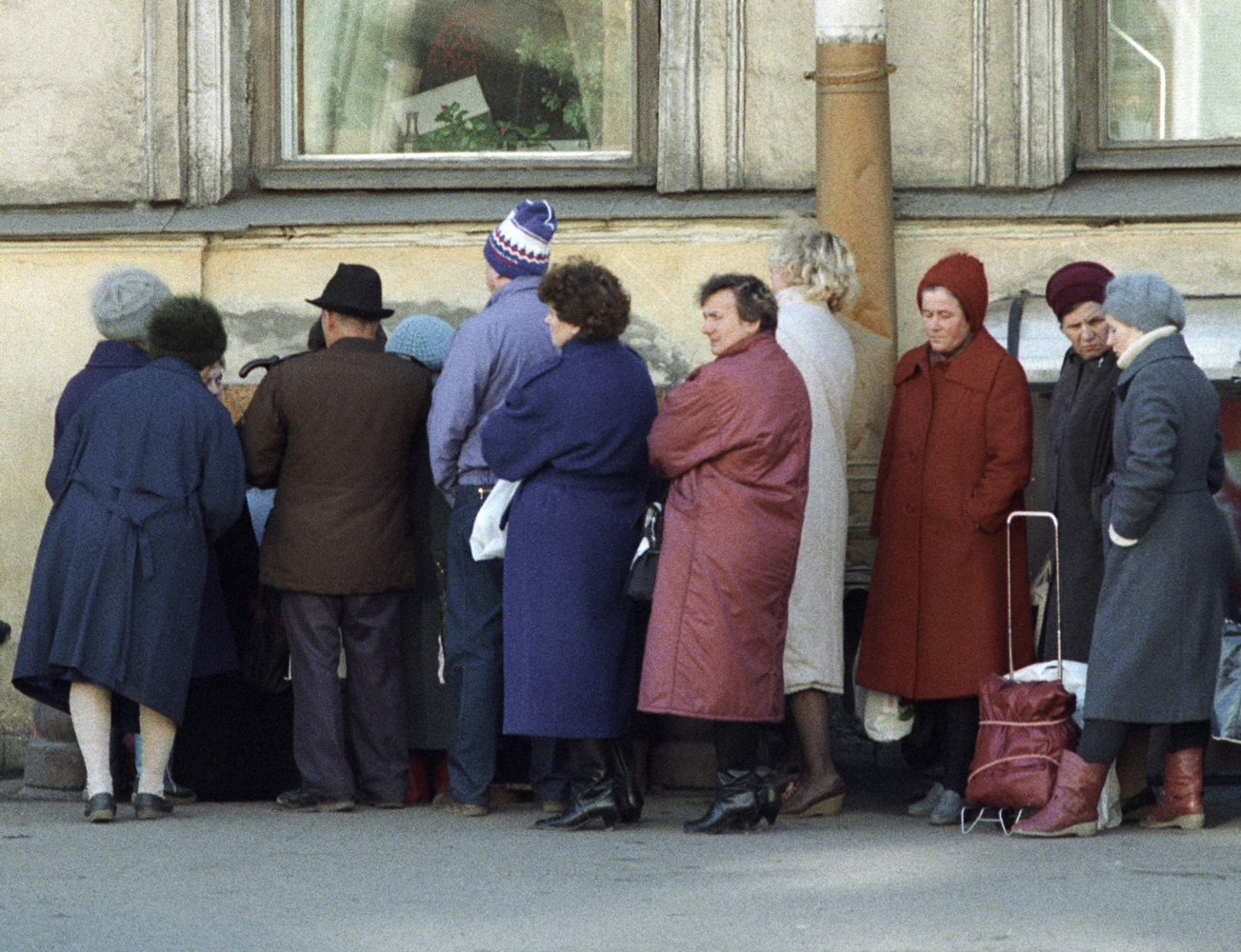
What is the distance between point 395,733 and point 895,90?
126 inches

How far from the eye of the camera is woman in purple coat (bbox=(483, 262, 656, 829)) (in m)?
5.73

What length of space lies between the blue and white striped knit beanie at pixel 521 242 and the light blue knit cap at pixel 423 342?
0.41 meters

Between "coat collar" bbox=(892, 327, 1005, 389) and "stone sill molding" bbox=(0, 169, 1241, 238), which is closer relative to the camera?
"coat collar" bbox=(892, 327, 1005, 389)

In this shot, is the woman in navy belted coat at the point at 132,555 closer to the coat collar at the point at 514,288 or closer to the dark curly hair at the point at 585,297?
the coat collar at the point at 514,288

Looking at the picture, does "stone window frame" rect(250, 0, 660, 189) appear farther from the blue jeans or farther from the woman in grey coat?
the woman in grey coat

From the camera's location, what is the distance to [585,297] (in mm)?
5730

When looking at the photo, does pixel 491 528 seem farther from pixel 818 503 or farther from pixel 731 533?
pixel 818 503

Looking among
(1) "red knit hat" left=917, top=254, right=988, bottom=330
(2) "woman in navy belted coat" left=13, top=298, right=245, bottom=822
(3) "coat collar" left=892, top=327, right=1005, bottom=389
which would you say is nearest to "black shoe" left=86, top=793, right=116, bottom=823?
(2) "woman in navy belted coat" left=13, top=298, right=245, bottom=822

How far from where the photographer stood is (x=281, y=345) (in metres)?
7.87

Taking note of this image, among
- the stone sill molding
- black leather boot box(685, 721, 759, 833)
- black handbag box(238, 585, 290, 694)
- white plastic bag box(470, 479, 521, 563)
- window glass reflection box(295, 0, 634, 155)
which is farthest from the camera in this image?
window glass reflection box(295, 0, 634, 155)

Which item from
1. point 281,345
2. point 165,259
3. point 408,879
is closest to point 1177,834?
point 408,879

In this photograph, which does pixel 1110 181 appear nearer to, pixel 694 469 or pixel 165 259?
pixel 694 469

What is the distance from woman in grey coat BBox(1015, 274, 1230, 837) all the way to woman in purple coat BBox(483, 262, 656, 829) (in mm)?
1310

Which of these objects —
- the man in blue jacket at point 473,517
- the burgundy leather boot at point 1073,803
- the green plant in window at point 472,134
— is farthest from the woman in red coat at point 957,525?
the green plant in window at point 472,134
